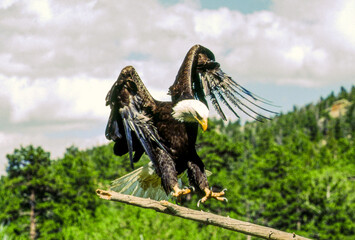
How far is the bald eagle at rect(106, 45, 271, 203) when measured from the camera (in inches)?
172

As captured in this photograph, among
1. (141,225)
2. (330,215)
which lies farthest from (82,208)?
(330,215)

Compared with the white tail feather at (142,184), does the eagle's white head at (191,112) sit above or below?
above

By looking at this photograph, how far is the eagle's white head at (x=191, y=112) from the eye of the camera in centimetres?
418

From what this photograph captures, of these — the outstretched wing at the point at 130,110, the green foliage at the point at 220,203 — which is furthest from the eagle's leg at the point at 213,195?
the green foliage at the point at 220,203

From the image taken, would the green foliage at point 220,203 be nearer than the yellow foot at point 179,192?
No

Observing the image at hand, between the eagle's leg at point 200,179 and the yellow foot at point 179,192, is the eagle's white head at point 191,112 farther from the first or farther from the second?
the yellow foot at point 179,192

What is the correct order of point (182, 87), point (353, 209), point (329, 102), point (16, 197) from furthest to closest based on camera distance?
point (329, 102), point (353, 209), point (16, 197), point (182, 87)

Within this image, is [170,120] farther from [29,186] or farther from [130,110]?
[29,186]

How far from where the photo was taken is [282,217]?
117 ft

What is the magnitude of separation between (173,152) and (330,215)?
103 feet

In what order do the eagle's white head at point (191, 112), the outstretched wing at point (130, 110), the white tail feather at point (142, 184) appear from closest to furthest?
the eagle's white head at point (191, 112) → the outstretched wing at point (130, 110) → the white tail feather at point (142, 184)

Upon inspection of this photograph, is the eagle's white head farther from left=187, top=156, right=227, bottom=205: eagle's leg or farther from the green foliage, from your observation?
the green foliage

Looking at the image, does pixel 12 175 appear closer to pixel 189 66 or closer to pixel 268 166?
pixel 268 166

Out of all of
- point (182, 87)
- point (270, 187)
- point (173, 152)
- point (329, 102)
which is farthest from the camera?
point (329, 102)
